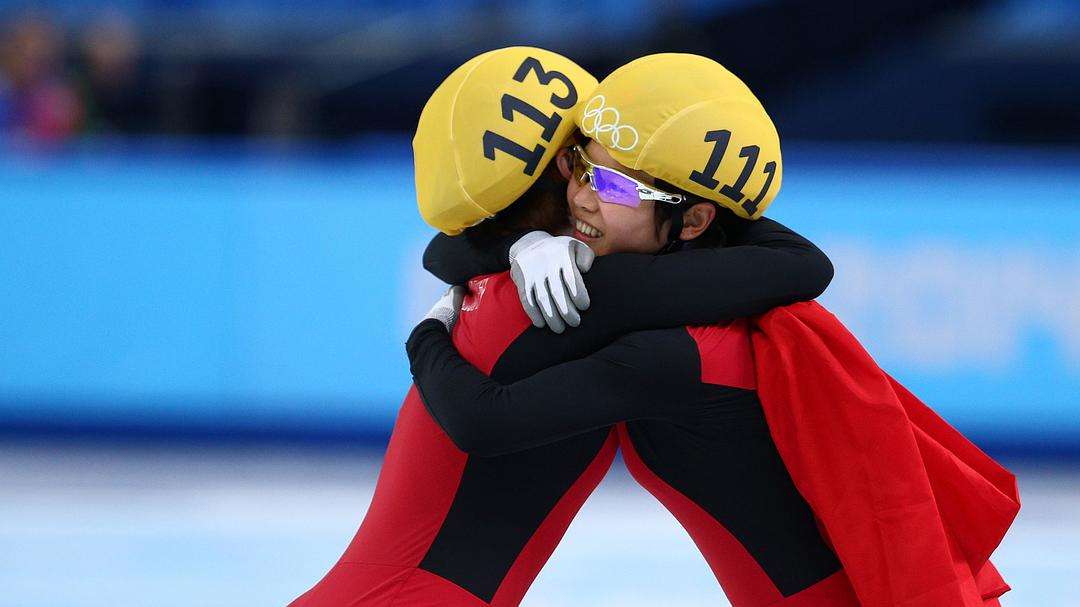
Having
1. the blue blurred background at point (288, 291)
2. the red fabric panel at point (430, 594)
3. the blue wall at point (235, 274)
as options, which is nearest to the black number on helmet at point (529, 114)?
the red fabric panel at point (430, 594)

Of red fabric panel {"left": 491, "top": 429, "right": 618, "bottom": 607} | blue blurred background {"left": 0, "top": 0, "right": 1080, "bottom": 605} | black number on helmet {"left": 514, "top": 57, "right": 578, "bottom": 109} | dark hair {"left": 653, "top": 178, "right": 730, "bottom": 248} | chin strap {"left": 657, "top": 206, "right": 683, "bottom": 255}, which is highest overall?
blue blurred background {"left": 0, "top": 0, "right": 1080, "bottom": 605}

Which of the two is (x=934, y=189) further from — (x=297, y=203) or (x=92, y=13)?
(x=92, y=13)

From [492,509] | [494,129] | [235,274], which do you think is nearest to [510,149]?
[494,129]

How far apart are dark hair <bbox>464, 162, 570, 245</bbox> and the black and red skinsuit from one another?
87 mm

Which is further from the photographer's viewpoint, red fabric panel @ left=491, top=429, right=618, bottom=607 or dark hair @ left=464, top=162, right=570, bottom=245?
dark hair @ left=464, top=162, right=570, bottom=245

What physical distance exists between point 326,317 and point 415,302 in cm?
45

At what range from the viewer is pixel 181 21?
8.20 m

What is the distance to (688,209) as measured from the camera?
2256 mm

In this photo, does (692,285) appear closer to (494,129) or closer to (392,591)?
(494,129)

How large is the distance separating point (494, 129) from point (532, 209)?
0.82 feet

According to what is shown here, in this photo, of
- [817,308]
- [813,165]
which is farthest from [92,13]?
[817,308]

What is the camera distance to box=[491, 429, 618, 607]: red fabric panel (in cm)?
227

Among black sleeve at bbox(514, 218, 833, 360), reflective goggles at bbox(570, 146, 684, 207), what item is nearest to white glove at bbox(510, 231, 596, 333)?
black sleeve at bbox(514, 218, 833, 360)

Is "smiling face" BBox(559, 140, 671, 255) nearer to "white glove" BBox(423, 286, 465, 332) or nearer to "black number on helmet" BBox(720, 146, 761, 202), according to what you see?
"black number on helmet" BBox(720, 146, 761, 202)
